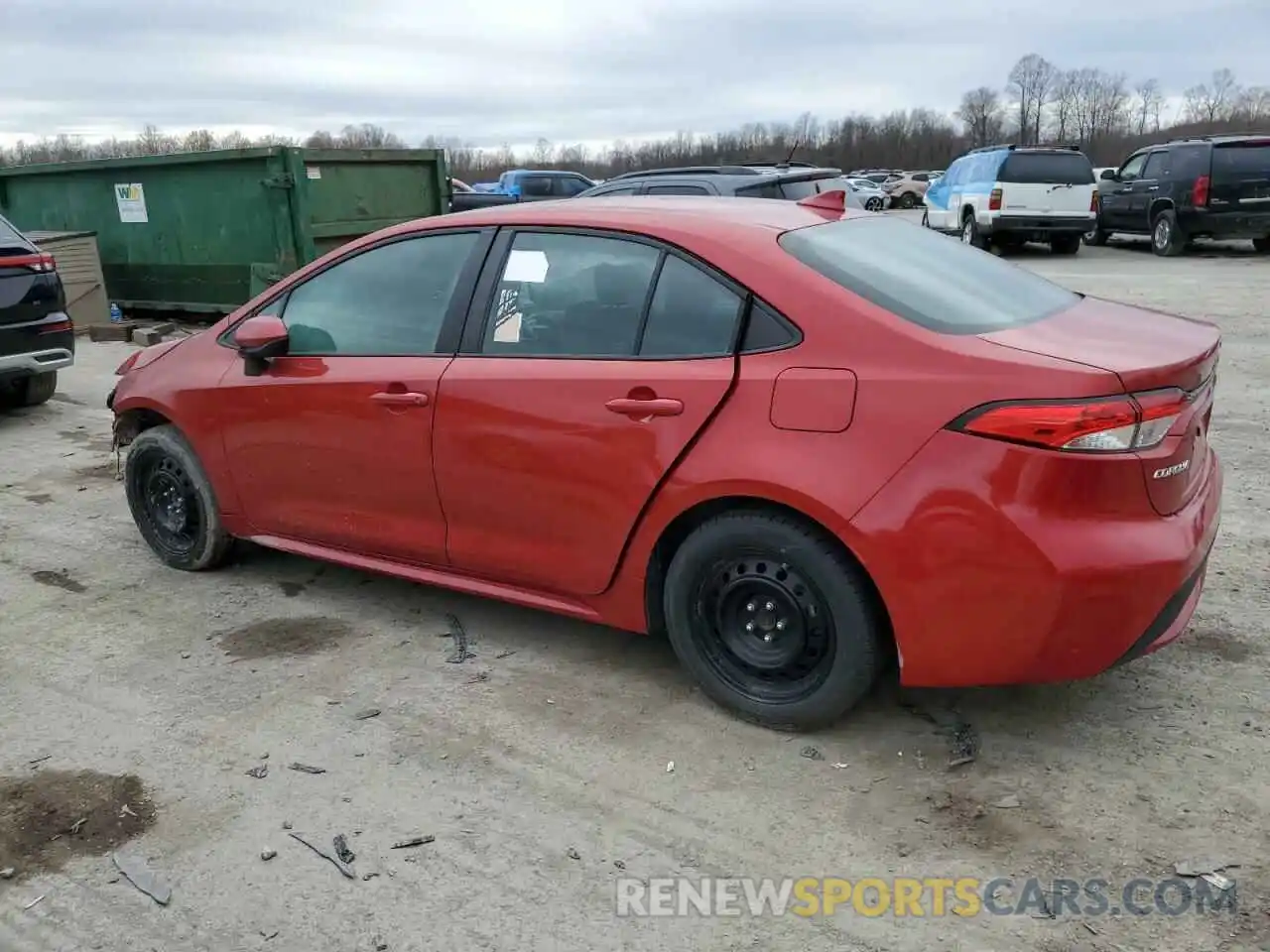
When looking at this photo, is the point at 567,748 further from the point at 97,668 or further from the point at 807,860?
the point at 97,668

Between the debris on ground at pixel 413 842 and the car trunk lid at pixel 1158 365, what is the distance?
203cm

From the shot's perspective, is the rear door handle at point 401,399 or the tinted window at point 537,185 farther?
the tinted window at point 537,185

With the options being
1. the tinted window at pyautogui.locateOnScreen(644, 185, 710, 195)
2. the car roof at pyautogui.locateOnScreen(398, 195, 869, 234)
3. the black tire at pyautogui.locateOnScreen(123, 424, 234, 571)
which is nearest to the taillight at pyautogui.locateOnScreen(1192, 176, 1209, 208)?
the tinted window at pyautogui.locateOnScreen(644, 185, 710, 195)

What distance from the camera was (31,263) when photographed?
720 cm

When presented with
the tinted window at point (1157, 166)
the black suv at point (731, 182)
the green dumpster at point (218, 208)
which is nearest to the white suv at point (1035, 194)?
the tinted window at point (1157, 166)

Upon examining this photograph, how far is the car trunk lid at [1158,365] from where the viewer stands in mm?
2764

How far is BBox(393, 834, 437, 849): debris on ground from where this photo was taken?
278cm

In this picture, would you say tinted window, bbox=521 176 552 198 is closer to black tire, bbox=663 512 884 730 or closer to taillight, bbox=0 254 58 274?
taillight, bbox=0 254 58 274

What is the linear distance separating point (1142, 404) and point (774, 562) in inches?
42.0

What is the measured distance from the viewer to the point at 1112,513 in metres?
2.72

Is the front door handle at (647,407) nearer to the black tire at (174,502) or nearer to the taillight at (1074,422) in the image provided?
Result: the taillight at (1074,422)

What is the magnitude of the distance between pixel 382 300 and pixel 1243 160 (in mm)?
15394

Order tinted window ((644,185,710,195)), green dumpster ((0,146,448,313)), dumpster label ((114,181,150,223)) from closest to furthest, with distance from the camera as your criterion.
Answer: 1. tinted window ((644,185,710,195))
2. green dumpster ((0,146,448,313))
3. dumpster label ((114,181,150,223))

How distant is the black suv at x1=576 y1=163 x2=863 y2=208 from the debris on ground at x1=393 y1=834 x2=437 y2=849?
6329mm
